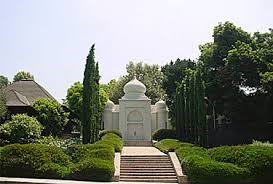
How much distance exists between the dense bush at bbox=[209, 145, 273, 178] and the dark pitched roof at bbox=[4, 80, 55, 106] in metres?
23.3

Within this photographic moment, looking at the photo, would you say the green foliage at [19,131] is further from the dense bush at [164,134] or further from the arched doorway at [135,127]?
the dense bush at [164,134]

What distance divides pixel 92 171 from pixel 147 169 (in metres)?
3.79

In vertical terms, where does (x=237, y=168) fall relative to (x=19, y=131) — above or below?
below

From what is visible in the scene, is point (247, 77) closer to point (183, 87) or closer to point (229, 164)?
point (183, 87)

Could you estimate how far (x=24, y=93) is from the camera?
39125 mm

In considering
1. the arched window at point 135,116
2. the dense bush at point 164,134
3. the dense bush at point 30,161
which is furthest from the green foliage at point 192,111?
the dense bush at point 30,161

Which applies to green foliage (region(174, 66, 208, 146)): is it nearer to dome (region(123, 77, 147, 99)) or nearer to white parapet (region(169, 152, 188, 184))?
white parapet (region(169, 152, 188, 184))

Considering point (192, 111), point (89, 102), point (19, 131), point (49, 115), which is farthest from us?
point (49, 115)

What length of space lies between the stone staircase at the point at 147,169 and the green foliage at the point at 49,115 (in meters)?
13.7

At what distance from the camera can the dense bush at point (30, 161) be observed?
16.2 metres

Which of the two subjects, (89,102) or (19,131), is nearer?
(89,102)

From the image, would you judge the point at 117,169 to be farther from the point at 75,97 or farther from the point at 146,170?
the point at 75,97

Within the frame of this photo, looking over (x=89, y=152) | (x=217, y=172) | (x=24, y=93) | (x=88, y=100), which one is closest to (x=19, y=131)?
(x=88, y=100)

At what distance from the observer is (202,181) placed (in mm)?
15664
